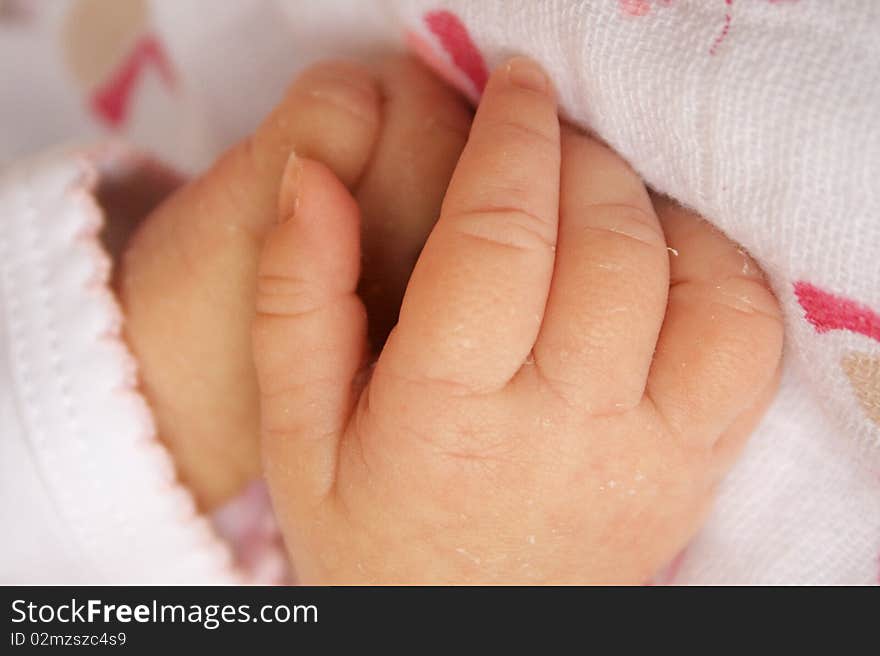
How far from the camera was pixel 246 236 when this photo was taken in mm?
610

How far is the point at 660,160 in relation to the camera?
0.50 meters

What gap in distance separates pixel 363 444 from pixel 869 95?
0.99ft

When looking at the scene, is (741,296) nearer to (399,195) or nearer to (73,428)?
(399,195)

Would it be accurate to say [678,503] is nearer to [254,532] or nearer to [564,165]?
[564,165]

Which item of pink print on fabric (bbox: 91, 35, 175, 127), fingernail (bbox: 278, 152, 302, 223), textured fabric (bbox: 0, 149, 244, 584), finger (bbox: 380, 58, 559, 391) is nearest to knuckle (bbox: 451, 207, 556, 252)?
finger (bbox: 380, 58, 559, 391)

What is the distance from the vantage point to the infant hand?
1.58 feet

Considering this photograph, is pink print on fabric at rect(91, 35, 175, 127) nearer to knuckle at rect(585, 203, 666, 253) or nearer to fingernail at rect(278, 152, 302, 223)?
fingernail at rect(278, 152, 302, 223)

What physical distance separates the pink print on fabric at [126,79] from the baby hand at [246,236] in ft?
0.90

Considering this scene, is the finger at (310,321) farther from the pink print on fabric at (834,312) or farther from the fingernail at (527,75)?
the pink print on fabric at (834,312)

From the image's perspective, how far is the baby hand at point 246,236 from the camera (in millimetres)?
578

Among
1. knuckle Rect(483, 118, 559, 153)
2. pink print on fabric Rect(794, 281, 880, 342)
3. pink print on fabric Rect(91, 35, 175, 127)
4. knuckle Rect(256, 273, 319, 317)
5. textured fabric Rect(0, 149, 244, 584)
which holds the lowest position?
textured fabric Rect(0, 149, 244, 584)

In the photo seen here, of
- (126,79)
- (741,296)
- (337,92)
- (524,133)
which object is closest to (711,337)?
(741,296)

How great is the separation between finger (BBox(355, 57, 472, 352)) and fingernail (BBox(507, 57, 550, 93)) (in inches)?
2.7

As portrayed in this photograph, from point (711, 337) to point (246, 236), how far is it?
0.97ft
